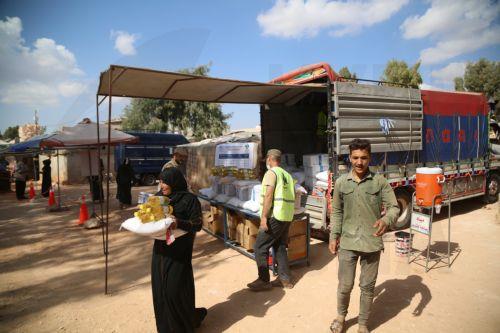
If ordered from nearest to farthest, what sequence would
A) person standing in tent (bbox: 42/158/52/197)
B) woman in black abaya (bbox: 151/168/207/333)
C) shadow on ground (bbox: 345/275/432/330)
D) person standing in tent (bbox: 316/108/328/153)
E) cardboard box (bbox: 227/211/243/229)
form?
woman in black abaya (bbox: 151/168/207/333), shadow on ground (bbox: 345/275/432/330), cardboard box (bbox: 227/211/243/229), person standing in tent (bbox: 316/108/328/153), person standing in tent (bbox: 42/158/52/197)

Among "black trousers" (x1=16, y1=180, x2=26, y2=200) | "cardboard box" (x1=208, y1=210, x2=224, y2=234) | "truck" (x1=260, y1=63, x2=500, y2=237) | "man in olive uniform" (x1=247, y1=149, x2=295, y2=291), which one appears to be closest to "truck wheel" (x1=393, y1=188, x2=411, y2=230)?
"truck" (x1=260, y1=63, x2=500, y2=237)

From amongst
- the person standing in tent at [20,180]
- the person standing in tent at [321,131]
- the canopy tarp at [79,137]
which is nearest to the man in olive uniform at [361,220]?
the person standing in tent at [321,131]

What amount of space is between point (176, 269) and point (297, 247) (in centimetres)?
250

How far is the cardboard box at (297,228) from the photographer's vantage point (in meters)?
4.87

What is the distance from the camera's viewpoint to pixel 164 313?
300 cm

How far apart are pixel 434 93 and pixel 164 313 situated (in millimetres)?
7366

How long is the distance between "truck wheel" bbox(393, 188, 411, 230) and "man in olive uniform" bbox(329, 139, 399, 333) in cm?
442

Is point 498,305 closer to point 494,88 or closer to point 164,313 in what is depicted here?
point 164,313

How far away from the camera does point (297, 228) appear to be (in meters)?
4.95

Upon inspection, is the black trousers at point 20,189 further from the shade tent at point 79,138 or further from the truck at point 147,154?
the shade tent at point 79,138

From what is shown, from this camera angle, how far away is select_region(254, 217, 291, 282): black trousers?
4148mm

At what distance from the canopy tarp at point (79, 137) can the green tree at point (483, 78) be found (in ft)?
104

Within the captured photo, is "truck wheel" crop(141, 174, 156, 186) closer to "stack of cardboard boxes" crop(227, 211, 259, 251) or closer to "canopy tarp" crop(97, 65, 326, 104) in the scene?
"canopy tarp" crop(97, 65, 326, 104)

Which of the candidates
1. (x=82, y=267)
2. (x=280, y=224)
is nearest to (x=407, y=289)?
(x=280, y=224)
